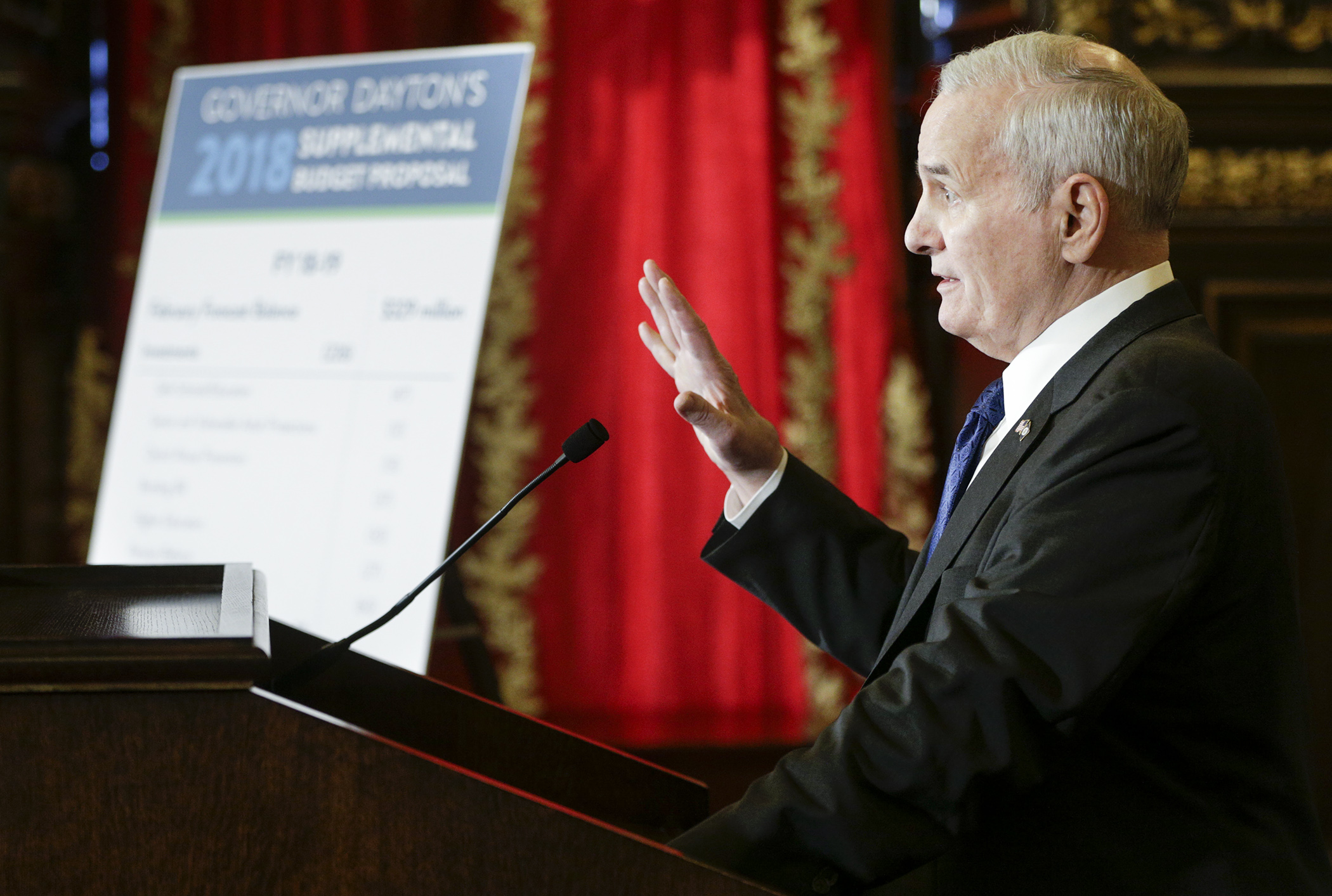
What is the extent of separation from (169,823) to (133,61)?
9.58ft

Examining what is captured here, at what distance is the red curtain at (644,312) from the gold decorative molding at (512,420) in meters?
0.04

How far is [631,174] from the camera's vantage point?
2967mm

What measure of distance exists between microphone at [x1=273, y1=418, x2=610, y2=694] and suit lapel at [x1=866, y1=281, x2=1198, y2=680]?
1.06 feet

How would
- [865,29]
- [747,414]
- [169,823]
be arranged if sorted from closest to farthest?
A: [169,823] → [747,414] → [865,29]

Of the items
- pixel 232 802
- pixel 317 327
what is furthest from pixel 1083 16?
pixel 232 802

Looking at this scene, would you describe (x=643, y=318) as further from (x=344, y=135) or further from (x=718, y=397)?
(x=718, y=397)

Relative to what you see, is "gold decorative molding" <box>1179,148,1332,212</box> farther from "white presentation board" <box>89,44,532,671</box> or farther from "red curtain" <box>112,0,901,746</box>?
"white presentation board" <box>89,44,532,671</box>

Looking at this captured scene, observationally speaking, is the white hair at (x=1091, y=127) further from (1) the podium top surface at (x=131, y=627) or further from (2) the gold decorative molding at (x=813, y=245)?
(2) the gold decorative molding at (x=813, y=245)

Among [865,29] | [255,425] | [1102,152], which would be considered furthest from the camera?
[865,29]

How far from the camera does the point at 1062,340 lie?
1.10 m

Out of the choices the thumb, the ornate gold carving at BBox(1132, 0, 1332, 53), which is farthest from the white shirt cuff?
the ornate gold carving at BBox(1132, 0, 1332, 53)

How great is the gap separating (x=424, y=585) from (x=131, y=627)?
23 centimetres

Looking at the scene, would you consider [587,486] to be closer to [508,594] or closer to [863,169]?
[508,594]

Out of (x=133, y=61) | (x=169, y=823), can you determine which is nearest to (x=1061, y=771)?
(x=169, y=823)
